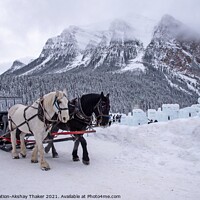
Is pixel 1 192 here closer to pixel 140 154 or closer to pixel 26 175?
pixel 26 175

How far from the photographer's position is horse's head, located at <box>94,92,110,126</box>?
749 cm

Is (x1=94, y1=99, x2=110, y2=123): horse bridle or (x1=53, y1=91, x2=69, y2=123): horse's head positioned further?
(x1=94, y1=99, x2=110, y2=123): horse bridle

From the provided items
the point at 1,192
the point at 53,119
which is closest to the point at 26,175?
the point at 1,192

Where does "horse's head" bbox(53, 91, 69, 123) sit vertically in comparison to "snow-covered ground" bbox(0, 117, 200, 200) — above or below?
above

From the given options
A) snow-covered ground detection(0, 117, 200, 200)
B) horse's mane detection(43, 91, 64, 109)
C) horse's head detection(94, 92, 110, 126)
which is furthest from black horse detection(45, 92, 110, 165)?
horse's mane detection(43, 91, 64, 109)

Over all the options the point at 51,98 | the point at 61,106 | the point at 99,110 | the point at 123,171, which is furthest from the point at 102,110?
the point at 123,171

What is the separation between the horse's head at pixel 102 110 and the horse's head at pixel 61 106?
120cm

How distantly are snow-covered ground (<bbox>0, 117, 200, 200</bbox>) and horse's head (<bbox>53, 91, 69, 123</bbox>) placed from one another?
4.16 ft

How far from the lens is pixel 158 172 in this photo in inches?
254

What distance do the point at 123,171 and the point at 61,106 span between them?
2121 mm

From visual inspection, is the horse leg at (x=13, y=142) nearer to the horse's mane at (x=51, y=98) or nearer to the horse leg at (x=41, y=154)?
the horse leg at (x=41, y=154)

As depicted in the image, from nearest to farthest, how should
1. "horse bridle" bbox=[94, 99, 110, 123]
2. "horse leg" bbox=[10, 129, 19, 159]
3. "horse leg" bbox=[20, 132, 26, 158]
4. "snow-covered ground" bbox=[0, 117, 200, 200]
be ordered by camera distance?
1. "snow-covered ground" bbox=[0, 117, 200, 200]
2. "horse bridle" bbox=[94, 99, 110, 123]
3. "horse leg" bbox=[10, 129, 19, 159]
4. "horse leg" bbox=[20, 132, 26, 158]

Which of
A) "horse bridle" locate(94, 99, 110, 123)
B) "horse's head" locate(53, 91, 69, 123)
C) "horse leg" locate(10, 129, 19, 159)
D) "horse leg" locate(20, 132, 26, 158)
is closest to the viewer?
"horse's head" locate(53, 91, 69, 123)

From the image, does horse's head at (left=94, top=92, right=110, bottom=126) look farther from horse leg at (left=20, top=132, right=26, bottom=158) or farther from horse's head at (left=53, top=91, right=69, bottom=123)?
horse leg at (left=20, top=132, right=26, bottom=158)
